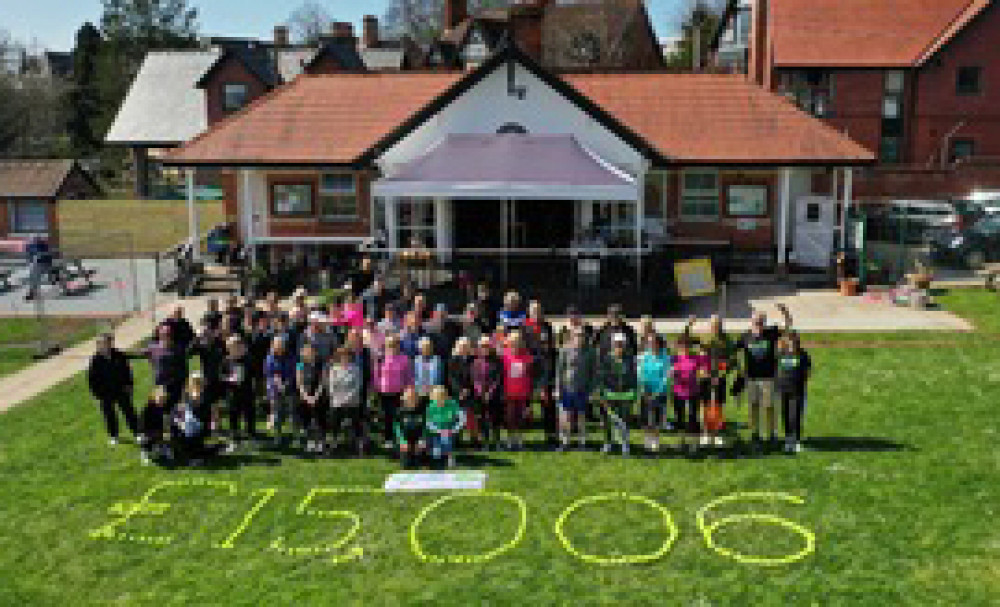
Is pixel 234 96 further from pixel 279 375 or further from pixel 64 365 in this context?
pixel 279 375

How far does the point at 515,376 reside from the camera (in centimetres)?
1131

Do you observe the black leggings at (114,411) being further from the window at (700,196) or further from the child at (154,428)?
the window at (700,196)

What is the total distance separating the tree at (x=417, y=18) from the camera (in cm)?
7919

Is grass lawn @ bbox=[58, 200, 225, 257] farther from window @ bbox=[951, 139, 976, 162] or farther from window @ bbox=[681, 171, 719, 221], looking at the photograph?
window @ bbox=[951, 139, 976, 162]

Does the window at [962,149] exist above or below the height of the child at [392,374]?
above

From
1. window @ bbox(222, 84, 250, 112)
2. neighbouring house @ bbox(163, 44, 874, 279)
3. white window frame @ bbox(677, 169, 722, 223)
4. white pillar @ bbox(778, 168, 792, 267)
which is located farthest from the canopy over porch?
window @ bbox(222, 84, 250, 112)

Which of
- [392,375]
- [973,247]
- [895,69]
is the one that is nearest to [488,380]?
[392,375]

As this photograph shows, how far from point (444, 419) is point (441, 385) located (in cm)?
53

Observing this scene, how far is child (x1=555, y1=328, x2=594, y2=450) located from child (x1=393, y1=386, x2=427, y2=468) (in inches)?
69.2

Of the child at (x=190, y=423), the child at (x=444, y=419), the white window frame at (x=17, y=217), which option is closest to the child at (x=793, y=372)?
the child at (x=444, y=419)

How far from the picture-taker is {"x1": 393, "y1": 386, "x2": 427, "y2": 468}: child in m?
10.8

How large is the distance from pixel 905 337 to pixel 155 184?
4525 centimetres

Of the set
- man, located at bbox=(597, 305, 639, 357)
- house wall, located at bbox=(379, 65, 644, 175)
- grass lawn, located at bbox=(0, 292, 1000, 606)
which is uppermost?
house wall, located at bbox=(379, 65, 644, 175)

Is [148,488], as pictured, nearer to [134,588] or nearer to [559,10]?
[134,588]
